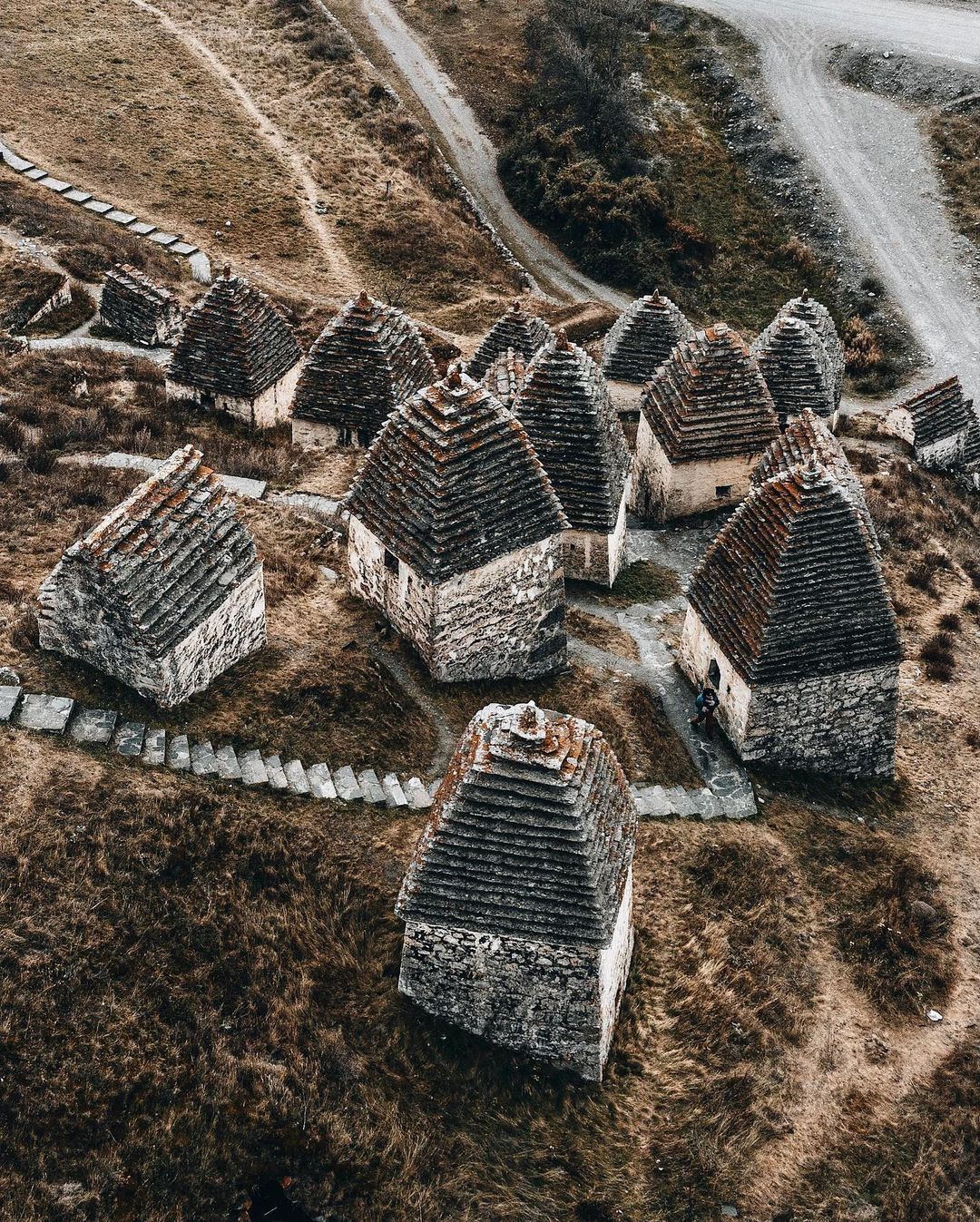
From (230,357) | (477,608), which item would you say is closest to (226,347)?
(230,357)

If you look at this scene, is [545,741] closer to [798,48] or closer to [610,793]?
[610,793]

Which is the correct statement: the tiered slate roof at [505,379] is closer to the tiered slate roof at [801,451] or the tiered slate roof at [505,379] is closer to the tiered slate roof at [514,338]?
the tiered slate roof at [801,451]

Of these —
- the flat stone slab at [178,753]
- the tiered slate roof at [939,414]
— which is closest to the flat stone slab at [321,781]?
the flat stone slab at [178,753]

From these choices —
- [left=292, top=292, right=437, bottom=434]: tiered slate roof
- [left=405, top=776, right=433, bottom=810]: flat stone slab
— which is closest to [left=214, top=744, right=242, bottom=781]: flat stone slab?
[left=405, top=776, right=433, bottom=810]: flat stone slab

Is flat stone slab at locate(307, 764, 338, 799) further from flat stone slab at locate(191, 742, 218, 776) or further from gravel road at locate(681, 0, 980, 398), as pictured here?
gravel road at locate(681, 0, 980, 398)

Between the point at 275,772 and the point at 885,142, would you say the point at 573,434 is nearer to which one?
the point at 275,772

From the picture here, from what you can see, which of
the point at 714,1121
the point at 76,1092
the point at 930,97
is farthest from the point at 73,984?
the point at 930,97
